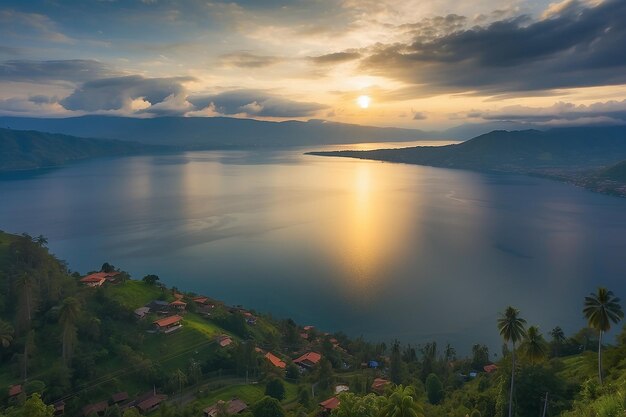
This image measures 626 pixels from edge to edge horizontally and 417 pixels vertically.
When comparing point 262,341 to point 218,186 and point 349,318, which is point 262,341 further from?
point 218,186

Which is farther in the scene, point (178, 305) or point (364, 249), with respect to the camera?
point (364, 249)

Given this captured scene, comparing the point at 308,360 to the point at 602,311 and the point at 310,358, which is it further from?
the point at 602,311

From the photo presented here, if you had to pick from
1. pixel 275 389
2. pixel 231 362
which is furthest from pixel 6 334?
pixel 275 389

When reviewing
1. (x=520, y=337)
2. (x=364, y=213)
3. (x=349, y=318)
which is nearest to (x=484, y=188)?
(x=364, y=213)

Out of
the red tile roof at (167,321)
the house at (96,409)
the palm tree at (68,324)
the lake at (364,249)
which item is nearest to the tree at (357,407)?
the house at (96,409)

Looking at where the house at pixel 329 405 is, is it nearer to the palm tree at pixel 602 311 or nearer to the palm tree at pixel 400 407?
the palm tree at pixel 400 407

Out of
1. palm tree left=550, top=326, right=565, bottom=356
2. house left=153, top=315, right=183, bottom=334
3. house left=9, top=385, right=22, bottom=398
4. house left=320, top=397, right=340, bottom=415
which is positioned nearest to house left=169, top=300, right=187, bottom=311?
house left=153, top=315, right=183, bottom=334
